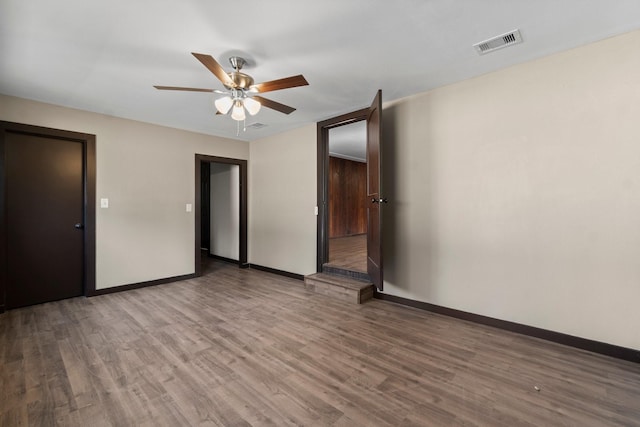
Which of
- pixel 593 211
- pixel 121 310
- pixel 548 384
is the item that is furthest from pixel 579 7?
pixel 121 310

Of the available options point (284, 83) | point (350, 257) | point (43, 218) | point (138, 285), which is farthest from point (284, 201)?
point (43, 218)

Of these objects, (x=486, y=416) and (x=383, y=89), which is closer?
(x=486, y=416)

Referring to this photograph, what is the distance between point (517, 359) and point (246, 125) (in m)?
4.41

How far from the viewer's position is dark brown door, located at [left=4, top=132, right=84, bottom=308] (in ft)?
11.0

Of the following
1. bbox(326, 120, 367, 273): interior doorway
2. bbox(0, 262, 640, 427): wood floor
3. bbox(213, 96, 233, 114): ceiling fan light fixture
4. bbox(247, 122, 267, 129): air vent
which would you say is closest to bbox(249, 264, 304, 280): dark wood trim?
bbox(326, 120, 367, 273): interior doorway

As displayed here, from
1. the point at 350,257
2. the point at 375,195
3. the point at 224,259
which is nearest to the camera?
the point at 375,195

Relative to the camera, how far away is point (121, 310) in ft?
10.8

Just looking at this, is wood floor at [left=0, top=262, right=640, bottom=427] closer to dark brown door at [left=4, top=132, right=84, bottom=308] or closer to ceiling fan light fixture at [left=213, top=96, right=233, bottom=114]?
dark brown door at [left=4, top=132, right=84, bottom=308]

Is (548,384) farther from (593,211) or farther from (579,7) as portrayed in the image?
(579,7)

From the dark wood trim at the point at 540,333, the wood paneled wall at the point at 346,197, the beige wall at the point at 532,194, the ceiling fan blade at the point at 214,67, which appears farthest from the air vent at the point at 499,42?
the wood paneled wall at the point at 346,197

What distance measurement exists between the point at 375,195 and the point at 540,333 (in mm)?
2003

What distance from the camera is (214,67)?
212 centimetres

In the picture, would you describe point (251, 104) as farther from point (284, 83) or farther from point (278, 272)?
point (278, 272)

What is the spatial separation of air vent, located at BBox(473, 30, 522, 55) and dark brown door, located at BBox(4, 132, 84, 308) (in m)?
4.84
